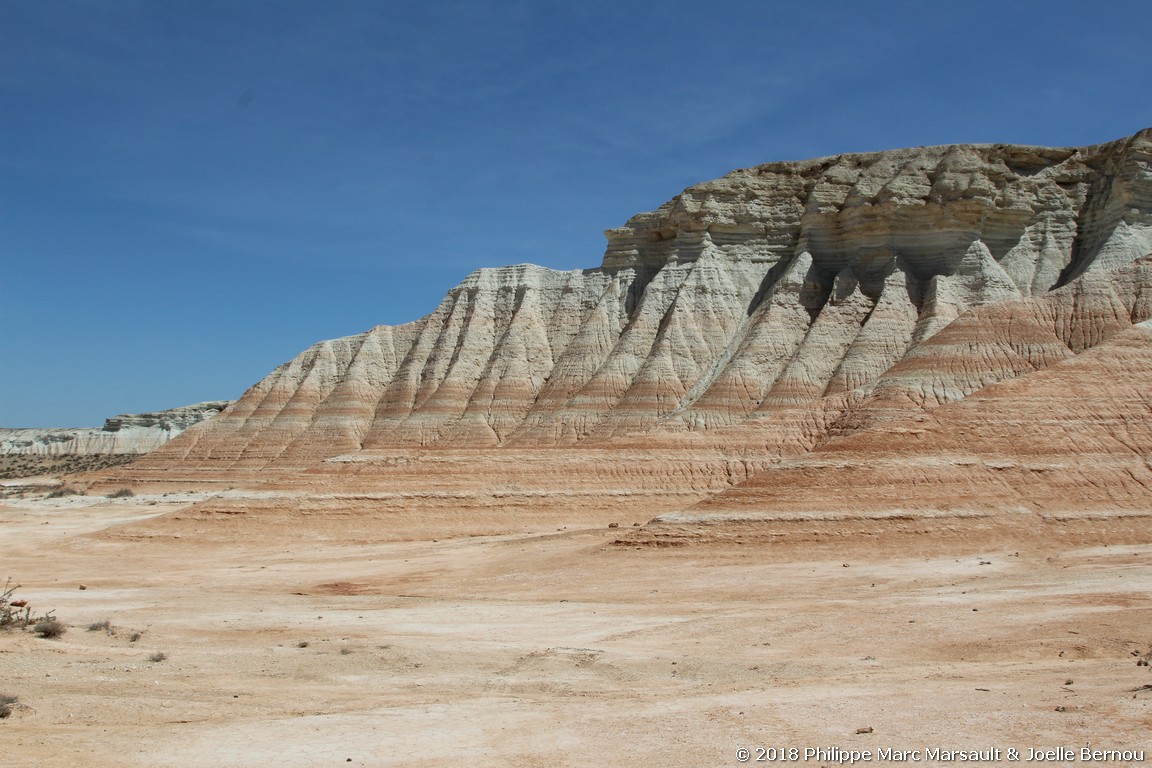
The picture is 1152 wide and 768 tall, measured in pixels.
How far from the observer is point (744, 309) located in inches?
2837

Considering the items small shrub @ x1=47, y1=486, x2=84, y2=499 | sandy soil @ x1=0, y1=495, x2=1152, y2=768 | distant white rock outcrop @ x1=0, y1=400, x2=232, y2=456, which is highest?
distant white rock outcrop @ x1=0, y1=400, x2=232, y2=456

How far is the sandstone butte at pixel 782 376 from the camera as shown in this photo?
30750mm

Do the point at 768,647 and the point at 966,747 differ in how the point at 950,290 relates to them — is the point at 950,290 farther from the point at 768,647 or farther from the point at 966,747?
the point at 966,747

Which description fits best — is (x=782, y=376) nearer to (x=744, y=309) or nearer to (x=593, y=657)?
(x=744, y=309)

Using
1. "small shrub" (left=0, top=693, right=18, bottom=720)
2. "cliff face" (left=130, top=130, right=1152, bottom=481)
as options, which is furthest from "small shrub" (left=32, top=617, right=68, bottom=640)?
"cliff face" (left=130, top=130, right=1152, bottom=481)

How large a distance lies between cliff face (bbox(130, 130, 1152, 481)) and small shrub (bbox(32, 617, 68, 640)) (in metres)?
36.4

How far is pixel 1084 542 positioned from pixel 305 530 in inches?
1037

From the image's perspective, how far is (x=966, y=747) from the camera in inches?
397

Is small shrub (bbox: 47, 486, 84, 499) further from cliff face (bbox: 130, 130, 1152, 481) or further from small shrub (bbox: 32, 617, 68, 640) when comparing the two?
small shrub (bbox: 32, 617, 68, 640)

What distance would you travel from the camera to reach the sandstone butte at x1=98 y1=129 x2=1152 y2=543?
30.8 metres

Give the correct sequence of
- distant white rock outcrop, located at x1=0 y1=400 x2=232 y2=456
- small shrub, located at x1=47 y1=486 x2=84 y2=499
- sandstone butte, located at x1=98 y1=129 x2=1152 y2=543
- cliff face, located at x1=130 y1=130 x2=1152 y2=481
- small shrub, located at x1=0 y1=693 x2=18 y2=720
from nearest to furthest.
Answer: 1. small shrub, located at x1=0 y1=693 x2=18 y2=720
2. sandstone butte, located at x1=98 y1=129 x2=1152 y2=543
3. cliff face, located at x1=130 y1=130 x2=1152 y2=481
4. small shrub, located at x1=47 y1=486 x2=84 y2=499
5. distant white rock outcrop, located at x1=0 y1=400 x2=232 y2=456

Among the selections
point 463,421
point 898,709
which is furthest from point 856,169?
point 898,709

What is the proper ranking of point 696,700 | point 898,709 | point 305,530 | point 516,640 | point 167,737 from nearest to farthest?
point 167,737, point 898,709, point 696,700, point 516,640, point 305,530

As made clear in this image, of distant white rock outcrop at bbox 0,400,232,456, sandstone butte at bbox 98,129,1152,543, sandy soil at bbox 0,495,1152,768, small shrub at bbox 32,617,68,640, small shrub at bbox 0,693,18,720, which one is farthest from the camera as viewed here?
distant white rock outcrop at bbox 0,400,232,456
